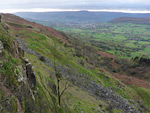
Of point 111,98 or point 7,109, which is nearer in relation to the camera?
point 7,109

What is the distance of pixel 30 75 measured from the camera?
14.0 metres

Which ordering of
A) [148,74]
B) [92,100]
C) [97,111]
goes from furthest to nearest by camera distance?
[148,74], [92,100], [97,111]

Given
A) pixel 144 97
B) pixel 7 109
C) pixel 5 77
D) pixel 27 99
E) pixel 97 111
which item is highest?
pixel 5 77

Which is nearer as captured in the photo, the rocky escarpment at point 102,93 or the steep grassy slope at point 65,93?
the steep grassy slope at point 65,93

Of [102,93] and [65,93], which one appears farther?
[102,93]

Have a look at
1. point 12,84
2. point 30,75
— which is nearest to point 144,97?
point 30,75

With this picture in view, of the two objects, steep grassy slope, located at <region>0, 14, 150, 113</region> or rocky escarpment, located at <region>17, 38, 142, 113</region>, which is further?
rocky escarpment, located at <region>17, 38, 142, 113</region>

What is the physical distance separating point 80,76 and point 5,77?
79.1 ft

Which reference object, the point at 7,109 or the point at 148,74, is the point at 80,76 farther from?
the point at 148,74

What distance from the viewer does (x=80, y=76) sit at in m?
32.2

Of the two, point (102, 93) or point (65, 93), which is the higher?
point (65, 93)

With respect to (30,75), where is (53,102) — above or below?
below

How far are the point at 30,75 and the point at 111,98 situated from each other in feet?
67.4

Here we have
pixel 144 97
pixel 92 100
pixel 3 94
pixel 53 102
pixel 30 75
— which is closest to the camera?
pixel 3 94
